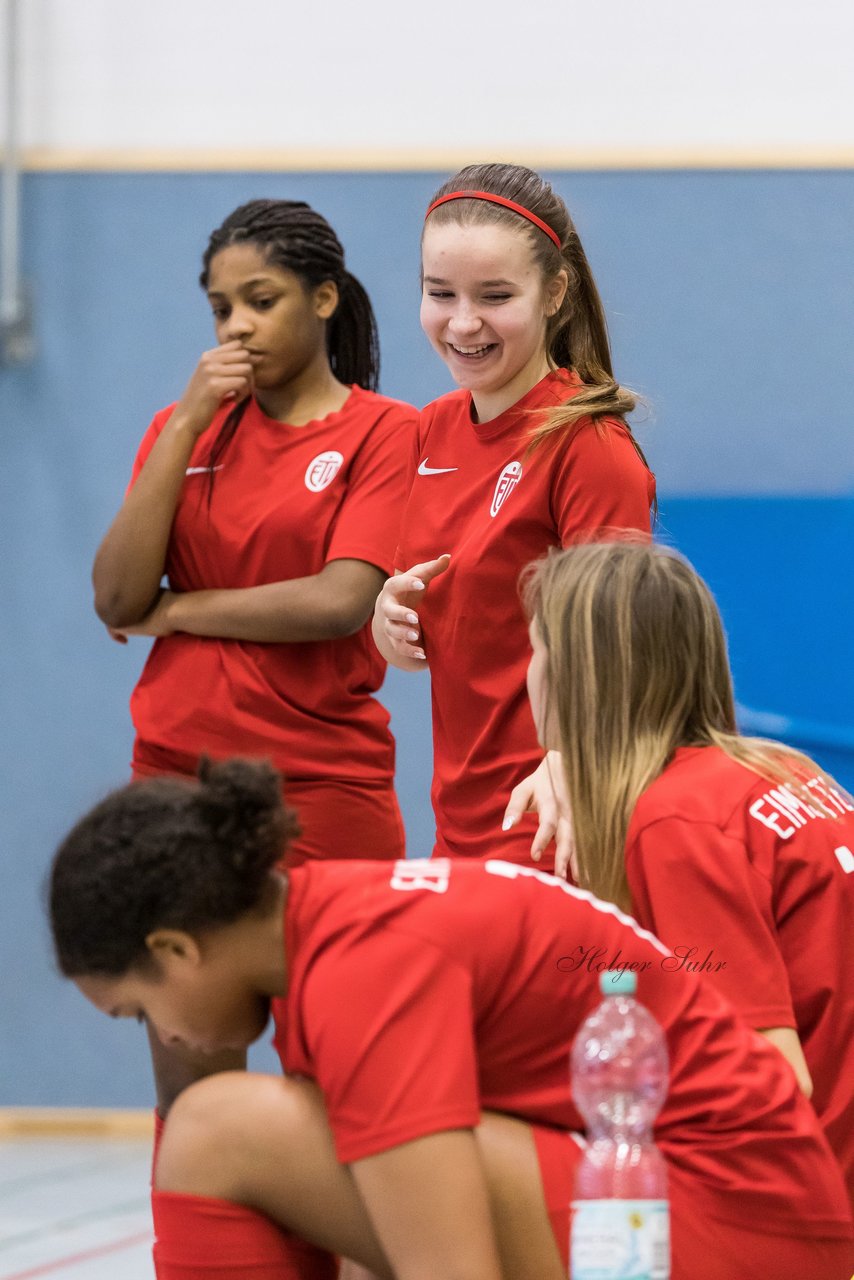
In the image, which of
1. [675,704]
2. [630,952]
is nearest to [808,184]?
[675,704]

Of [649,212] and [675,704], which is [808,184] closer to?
[649,212]

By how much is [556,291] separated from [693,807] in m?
0.80

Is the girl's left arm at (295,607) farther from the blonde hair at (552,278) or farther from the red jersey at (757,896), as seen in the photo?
the red jersey at (757,896)

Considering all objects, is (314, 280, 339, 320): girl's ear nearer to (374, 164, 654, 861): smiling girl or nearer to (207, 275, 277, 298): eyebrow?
(207, 275, 277, 298): eyebrow

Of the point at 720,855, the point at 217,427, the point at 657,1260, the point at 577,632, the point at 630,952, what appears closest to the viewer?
the point at 657,1260

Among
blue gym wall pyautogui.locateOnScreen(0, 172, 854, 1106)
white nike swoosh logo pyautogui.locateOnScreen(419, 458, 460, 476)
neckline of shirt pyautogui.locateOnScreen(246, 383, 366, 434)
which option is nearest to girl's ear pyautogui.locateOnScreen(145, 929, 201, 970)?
white nike swoosh logo pyautogui.locateOnScreen(419, 458, 460, 476)

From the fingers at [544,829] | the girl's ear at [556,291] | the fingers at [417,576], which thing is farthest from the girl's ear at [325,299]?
the fingers at [544,829]

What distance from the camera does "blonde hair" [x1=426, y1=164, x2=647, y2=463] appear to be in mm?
1971

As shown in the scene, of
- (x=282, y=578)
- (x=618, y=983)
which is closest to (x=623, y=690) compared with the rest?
(x=618, y=983)

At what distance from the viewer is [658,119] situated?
356 cm

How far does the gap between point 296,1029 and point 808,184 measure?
2684 millimetres

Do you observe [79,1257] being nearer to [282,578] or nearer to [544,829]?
[282,578]

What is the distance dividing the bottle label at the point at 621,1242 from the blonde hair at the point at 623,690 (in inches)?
16.2

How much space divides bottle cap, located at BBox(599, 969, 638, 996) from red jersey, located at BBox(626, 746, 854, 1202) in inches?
7.1
